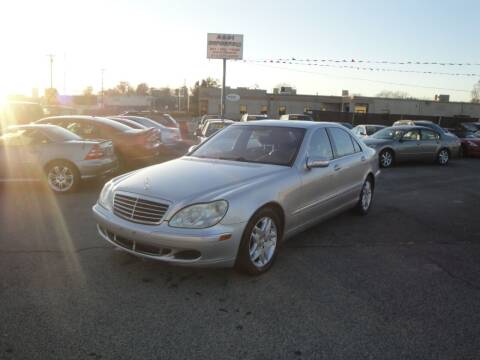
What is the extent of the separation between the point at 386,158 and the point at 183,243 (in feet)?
38.1

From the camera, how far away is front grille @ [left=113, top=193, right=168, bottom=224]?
3.82 meters

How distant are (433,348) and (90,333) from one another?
2.50 m

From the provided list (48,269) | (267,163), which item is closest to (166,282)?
(48,269)

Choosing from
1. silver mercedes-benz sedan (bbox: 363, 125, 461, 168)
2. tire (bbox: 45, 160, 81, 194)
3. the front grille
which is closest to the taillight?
tire (bbox: 45, 160, 81, 194)

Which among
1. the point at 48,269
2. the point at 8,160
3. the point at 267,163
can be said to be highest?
the point at 267,163

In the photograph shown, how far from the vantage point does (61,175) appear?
26.1 ft

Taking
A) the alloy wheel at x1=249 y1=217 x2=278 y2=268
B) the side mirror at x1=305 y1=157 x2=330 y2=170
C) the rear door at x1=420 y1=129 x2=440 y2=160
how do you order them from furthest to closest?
the rear door at x1=420 y1=129 x2=440 y2=160 < the side mirror at x1=305 y1=157 x2=330 y2=170 < the alloy wheel at x1=249 y1=217 x2=278 y2=268

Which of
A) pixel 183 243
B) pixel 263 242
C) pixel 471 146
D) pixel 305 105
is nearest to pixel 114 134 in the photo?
pixel 263 242

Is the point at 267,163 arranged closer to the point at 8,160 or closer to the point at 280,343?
the point at 280,343

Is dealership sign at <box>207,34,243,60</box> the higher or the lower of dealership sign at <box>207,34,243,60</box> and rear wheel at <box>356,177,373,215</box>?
the higher

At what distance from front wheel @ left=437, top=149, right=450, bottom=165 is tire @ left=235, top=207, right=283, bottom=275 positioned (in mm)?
12503

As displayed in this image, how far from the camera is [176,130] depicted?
15.6 meters

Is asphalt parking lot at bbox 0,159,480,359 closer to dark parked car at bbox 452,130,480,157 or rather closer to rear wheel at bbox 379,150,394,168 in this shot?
rear wheel at bbox 379,150,394,168

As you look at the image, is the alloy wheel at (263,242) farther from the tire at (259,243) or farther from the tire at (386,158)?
the tire at (386,158)
